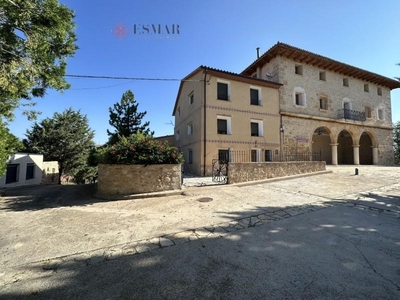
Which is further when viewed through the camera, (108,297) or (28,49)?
(28,49)

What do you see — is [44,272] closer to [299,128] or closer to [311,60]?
[299,128]

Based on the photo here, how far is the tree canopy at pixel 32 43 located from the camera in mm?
6570

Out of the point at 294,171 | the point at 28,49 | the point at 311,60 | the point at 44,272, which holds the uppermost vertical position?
the point at 311,60

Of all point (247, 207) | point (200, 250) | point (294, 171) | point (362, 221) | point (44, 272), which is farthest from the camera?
point (294, 171)

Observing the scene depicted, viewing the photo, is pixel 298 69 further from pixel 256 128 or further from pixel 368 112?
pixel 368 112

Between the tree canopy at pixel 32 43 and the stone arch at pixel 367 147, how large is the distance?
90.1 feet

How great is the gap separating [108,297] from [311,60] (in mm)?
20935

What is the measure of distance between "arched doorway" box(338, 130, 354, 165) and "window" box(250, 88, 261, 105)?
45.6 feet

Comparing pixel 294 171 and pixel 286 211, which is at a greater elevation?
pixel 294 171

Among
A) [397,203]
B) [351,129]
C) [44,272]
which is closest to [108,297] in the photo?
[44,272]

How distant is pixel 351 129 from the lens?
18188 millimetres

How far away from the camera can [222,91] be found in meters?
13.7

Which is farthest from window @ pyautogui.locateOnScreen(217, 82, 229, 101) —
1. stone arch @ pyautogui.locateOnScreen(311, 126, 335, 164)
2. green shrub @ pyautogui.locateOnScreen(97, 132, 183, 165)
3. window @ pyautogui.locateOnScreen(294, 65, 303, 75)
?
stone arch @ pyautogui.locateOnScreen(311, 126, 335, 164)

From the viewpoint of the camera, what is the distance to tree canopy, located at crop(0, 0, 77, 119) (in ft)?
21.6
